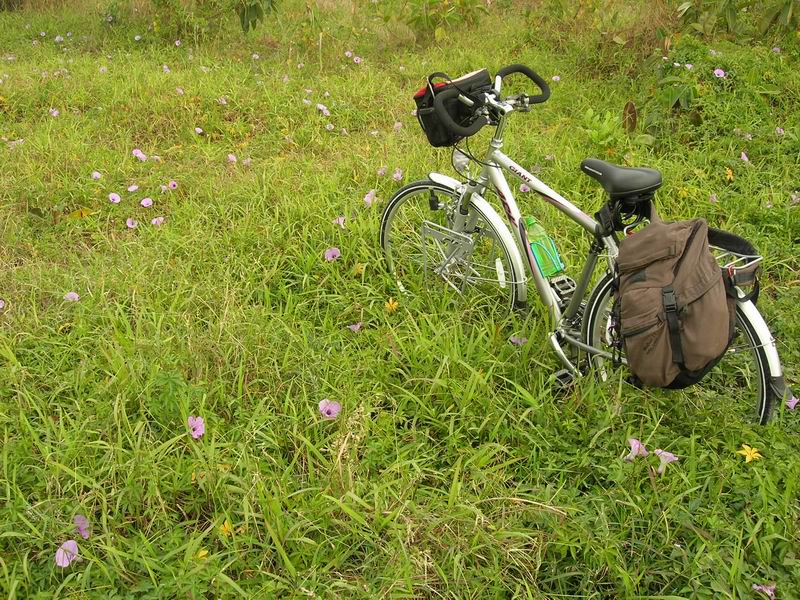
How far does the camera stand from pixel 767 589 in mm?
1584

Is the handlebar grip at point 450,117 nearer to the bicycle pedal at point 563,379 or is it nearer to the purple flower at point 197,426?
Answer: the bicycle pedal at point 563,379

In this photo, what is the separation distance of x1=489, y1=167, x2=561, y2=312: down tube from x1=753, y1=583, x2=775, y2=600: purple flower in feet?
3.40

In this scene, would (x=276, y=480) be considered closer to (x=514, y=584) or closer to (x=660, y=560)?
(x=514, y=584)

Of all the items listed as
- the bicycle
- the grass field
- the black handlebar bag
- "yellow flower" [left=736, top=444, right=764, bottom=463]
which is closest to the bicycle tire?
the bicycle

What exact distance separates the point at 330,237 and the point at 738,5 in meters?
3.55

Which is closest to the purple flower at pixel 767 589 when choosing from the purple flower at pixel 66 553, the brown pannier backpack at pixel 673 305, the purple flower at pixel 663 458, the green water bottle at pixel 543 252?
the purple flower at pixel 663 458

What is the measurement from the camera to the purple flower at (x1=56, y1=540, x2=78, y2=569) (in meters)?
1.64

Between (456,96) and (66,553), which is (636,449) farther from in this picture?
(66,553)

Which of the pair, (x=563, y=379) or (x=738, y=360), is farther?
(x=738, y=360)

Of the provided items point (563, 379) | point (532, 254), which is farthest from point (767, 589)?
point (532, 254)

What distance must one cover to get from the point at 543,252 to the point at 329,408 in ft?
3.23

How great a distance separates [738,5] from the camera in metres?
4.44

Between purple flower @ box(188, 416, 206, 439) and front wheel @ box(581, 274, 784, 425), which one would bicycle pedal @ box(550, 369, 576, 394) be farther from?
purple flower @ box(188, 416, 206, 439)

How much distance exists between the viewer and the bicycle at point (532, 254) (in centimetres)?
188
